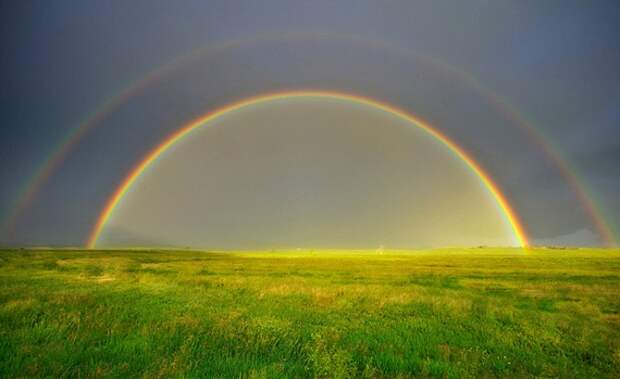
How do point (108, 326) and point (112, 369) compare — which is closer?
point (112, 369)

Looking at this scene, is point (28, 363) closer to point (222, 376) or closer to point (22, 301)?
point (222, 376)

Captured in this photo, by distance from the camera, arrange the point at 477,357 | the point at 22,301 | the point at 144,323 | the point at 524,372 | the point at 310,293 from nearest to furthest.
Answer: the point at 524,372 → the point at 477,357 → the point at 144,323 → the point at 22,301 → the point at 310,293

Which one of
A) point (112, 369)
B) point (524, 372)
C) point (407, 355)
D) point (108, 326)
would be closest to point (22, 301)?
point (108, 326)

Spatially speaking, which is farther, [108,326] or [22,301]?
[22,301]

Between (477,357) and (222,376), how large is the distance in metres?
6.33

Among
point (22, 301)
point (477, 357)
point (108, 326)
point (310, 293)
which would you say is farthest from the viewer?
point (310, 293)

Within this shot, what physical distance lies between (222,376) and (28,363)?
12.9 ft

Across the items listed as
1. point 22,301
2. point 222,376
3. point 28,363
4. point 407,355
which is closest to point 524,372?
point 407,355

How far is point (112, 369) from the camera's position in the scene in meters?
7.48

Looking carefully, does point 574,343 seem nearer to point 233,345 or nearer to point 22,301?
point 233,345

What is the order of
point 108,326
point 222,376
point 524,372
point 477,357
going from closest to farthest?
point 222,376, point 524,372, point 477,357, point 108,326

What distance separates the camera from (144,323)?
1201 cm

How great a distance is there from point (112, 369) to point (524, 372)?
28.8 ft

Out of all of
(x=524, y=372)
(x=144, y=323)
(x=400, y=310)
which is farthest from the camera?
(x=400, y=310)
